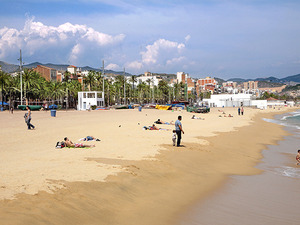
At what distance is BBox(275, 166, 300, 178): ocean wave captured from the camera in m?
12.5

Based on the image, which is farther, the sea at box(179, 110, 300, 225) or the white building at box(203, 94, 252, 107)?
the white building at box(203, 94, 252, 107)

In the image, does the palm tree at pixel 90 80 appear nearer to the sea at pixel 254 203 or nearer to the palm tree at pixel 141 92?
the palm tree at pixel 141 92

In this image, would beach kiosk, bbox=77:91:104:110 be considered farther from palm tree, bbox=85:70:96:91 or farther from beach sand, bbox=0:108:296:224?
beach sand, bbox=0:108:296:224

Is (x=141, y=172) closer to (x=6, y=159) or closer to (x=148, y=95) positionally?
(x=6, y=159)

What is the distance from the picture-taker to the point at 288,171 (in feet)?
43.5

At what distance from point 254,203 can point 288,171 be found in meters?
5.64

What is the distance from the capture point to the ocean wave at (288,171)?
12453 mm

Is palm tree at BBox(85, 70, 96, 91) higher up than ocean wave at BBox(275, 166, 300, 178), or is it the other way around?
palm tree at BBox(85, 70, 96, 91)

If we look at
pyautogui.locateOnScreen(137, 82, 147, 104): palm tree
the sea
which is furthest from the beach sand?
pyautogui.locateOnScreen(137, 82, 147, 104): palm tree

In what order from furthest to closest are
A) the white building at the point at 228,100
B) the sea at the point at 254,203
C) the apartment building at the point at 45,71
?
the white building at the point at 228,100 → the apartment building at the point at 45,71 → the sea at the point at 254,203

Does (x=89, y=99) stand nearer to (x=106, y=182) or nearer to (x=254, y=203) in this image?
(x=106, y=182)

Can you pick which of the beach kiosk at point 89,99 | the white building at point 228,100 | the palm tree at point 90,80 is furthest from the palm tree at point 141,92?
the beach kiosk at point 89,99

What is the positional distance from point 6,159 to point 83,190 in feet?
16.9

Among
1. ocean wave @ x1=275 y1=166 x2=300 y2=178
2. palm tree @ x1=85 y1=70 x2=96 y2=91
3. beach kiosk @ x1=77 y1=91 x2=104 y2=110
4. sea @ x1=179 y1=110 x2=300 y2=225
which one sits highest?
palm tree @ x1=85 y1=70 x2=96 y2=91
